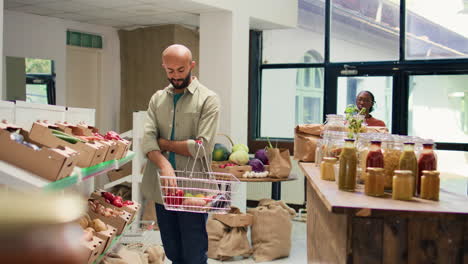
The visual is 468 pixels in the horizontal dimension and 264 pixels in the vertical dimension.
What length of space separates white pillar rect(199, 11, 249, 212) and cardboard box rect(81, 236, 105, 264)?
3.88 m

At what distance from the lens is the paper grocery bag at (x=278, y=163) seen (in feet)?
18.4

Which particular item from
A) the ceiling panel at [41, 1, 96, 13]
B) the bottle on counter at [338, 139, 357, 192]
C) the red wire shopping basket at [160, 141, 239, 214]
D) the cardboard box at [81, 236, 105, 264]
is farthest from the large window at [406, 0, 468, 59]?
the cardboard box at [81, 236, 105, 264]

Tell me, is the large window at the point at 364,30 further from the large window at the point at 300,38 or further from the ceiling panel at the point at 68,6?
the ceiling panel at the point at 68,6

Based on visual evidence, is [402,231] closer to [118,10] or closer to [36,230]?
[36,230]

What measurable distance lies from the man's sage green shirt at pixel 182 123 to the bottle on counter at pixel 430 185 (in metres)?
1.58

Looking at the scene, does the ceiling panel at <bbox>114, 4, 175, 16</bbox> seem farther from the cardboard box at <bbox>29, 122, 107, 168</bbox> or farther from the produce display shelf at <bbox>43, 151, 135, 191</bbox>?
the cardboard box at <bbox>29, 122, 107, 168</bbox>

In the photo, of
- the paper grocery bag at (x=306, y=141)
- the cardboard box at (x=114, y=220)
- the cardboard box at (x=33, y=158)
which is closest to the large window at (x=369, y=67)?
the paper grocery bag at (x=306, y=141)

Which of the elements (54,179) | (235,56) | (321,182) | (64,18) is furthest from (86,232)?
(64,18)

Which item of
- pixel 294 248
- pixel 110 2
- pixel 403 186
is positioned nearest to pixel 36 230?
pixel 403 186

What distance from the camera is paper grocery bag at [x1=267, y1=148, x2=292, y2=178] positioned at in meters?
5.61

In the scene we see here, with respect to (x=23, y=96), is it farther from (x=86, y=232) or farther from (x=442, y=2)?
(x=442, y=2)

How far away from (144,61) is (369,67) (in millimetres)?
3116

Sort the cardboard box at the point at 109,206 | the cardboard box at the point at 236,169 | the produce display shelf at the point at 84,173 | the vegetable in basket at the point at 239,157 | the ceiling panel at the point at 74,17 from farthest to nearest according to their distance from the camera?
the ceiling panel at the point at 74,17
the vegetable in basket at the point at 239,157
the cardboard box at the point at 236,169
the cardboard box at the point at 109,206
the produce display shelf at the point at 84,173

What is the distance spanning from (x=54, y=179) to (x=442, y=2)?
21.8 feet
